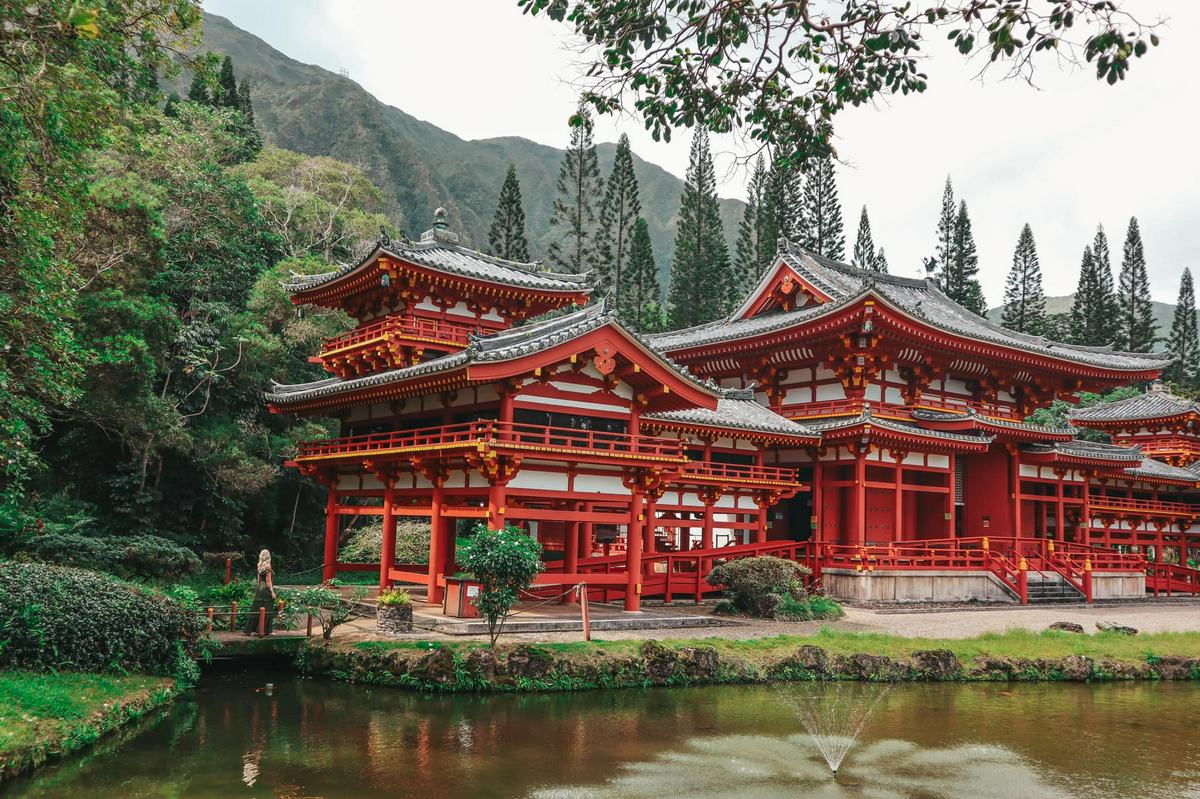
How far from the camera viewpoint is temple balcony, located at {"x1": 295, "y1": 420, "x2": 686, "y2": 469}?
1800 cm

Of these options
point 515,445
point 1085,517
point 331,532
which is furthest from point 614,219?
point 515,445

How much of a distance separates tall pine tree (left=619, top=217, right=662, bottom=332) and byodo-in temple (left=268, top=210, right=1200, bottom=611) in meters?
24.3

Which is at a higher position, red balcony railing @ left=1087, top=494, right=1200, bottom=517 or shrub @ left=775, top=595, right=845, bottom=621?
red balcony railing @ left=1087, top=494, right=1200, bottom=517

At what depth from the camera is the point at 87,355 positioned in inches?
636

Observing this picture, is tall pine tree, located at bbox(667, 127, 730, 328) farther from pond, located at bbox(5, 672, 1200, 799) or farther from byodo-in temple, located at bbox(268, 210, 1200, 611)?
pond, located at bbox(5, 672, 1200, 799)

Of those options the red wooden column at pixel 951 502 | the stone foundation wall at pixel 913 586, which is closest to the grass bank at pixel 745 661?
the stone foundation wall at pixel 913 586

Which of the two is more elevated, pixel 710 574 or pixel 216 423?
pixel 216 423

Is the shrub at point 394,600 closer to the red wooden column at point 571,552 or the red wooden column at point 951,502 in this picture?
the red wooden column at point 571,552

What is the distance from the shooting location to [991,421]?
28891mm

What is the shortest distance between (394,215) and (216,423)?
54761 mm

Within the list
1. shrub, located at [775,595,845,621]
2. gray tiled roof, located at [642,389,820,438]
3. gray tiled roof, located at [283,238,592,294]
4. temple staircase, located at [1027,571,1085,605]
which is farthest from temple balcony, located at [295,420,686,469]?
temple staircase, located at [1027,571,1085,605]

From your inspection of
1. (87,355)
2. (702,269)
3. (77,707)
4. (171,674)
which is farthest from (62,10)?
(702,269)

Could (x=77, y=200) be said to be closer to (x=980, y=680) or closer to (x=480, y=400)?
(x=480, y=400)

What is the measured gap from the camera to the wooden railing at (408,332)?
23703mm
